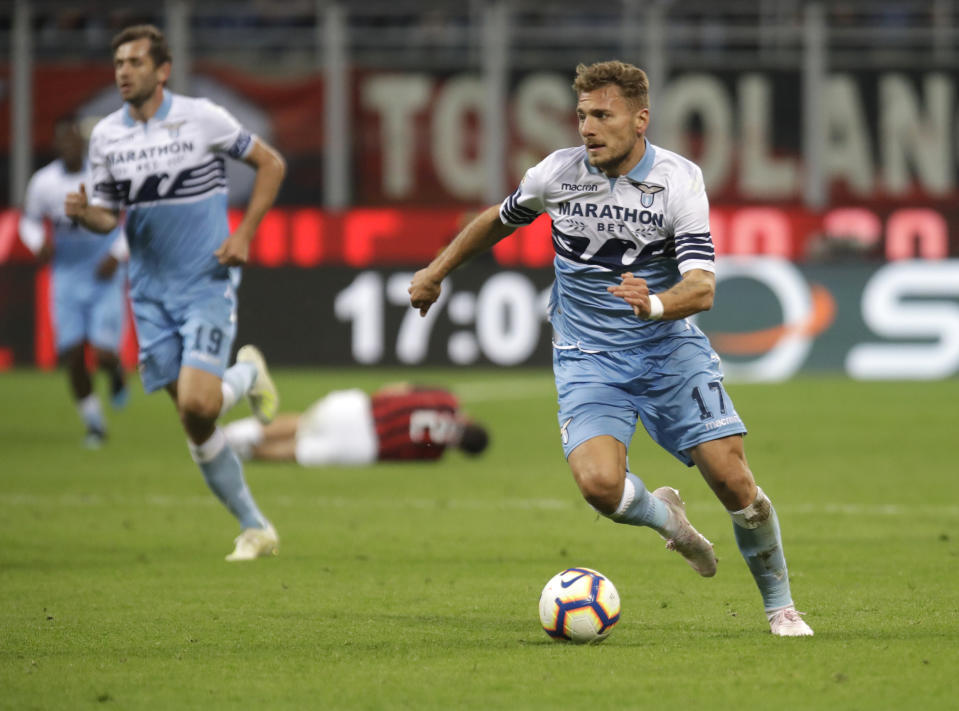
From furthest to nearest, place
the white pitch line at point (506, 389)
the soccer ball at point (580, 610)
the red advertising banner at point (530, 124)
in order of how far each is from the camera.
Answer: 1. the red advertising banner at point (530, 124)
2. the white pitch line at point (506, 389)
3. the soccer ball at point (580, 610)

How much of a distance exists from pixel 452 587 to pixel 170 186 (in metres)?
2.52

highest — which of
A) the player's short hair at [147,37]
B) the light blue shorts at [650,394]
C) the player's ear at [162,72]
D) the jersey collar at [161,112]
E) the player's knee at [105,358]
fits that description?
the player's short hair at [147,37]

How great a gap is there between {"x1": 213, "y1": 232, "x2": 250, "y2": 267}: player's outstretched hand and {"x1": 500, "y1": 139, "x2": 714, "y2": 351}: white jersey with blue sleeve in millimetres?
2172

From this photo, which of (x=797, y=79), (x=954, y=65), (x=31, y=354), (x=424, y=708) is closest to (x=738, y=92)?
(x=797, y=79)

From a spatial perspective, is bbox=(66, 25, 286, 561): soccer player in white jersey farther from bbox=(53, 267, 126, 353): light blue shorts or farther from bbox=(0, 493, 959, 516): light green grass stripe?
bbox=(53, 267, 126, 353): light blue shorts

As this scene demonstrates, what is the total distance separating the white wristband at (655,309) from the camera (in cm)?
574

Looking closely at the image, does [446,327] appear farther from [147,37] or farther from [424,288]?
[424,288]

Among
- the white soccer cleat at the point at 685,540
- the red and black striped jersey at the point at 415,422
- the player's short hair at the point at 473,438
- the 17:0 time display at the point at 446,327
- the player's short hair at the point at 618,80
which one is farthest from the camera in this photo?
the 17:0 time display at the point at 446,327

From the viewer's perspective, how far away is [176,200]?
8.44 metres

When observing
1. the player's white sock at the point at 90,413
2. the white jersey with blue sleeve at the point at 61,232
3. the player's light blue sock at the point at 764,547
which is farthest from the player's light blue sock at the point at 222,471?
the white jersey with blue sleeve at the point at 61,232

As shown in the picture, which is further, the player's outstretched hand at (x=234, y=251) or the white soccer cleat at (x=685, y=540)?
the player's outstretched hand at (x=234, y=251)

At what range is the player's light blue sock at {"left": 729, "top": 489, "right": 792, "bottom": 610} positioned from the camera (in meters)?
6.09

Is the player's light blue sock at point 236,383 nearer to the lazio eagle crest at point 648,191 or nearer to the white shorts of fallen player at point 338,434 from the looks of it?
the lazio eagle crest at point 648,191

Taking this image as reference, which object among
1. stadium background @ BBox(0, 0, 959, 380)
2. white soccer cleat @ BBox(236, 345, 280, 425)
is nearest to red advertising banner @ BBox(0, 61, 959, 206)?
stadium background @ BBox(0, 0, 959, 380)
